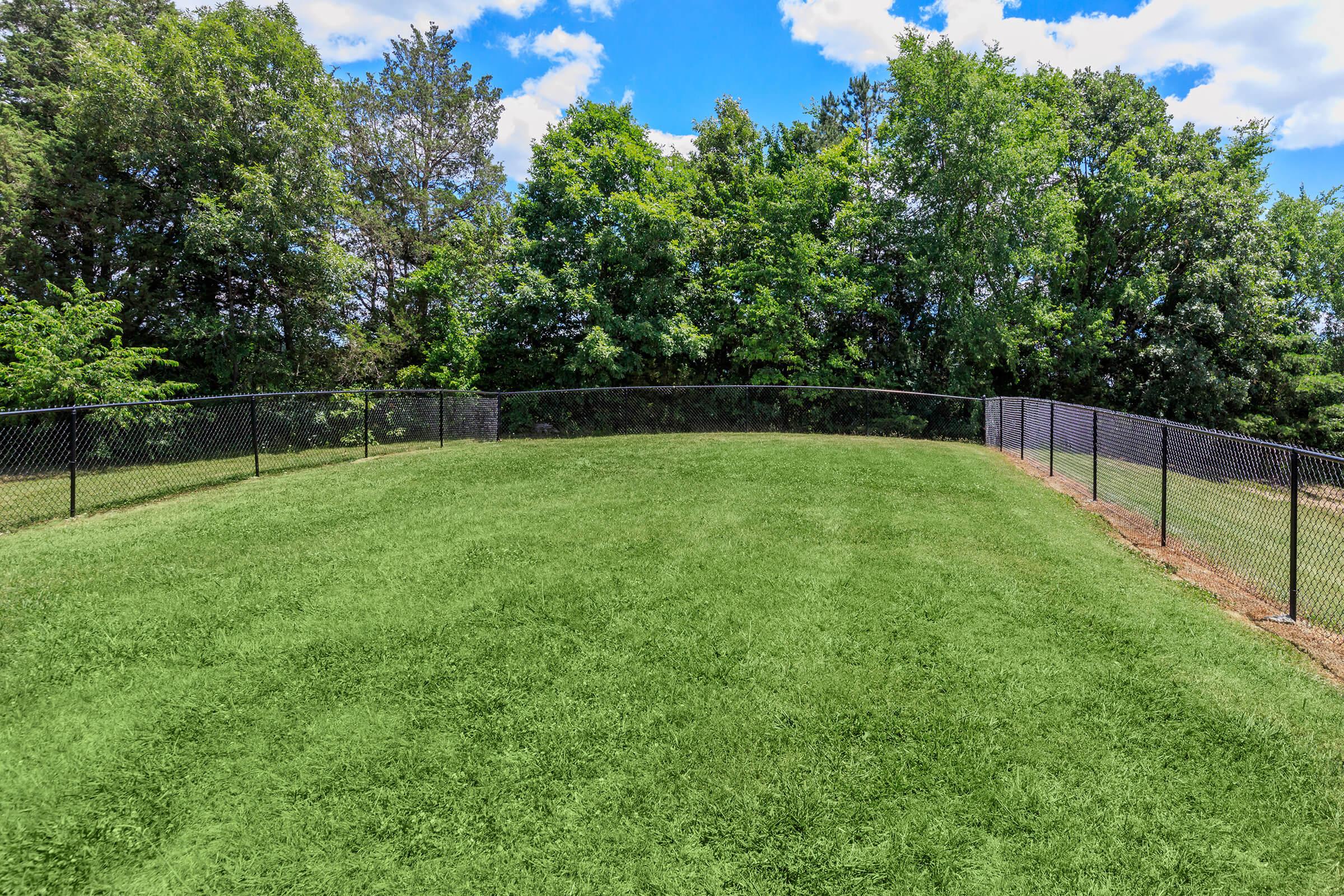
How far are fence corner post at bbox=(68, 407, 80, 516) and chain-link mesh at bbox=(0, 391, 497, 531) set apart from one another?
20 millimetres

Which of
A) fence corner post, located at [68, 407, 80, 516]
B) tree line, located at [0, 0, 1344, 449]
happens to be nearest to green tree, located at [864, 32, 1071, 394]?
tree line, located at [0, 0, 1344, 449]

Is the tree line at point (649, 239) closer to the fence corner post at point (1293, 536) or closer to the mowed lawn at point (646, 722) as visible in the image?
the mowed lawn at point (646, 722)

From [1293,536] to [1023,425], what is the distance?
7.81m

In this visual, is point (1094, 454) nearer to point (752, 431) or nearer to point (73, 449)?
point (752, 431)

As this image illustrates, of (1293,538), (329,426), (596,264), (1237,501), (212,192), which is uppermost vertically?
(212,192)

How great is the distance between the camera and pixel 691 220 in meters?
18.5

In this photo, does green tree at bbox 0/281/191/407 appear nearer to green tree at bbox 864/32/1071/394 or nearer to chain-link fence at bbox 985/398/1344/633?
chain-link fence at bbox 985/398/1344/633

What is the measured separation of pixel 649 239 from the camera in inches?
667

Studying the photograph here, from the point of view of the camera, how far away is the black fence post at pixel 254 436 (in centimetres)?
929

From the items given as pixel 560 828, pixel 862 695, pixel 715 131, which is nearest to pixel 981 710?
pixel 862 695

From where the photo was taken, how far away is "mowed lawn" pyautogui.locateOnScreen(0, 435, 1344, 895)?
7.29 ft

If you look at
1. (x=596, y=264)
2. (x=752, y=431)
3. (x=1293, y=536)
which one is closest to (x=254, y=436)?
(x=596, y=264)

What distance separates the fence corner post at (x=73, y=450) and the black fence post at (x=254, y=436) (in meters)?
2.04

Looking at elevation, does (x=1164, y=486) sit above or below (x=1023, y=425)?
below
